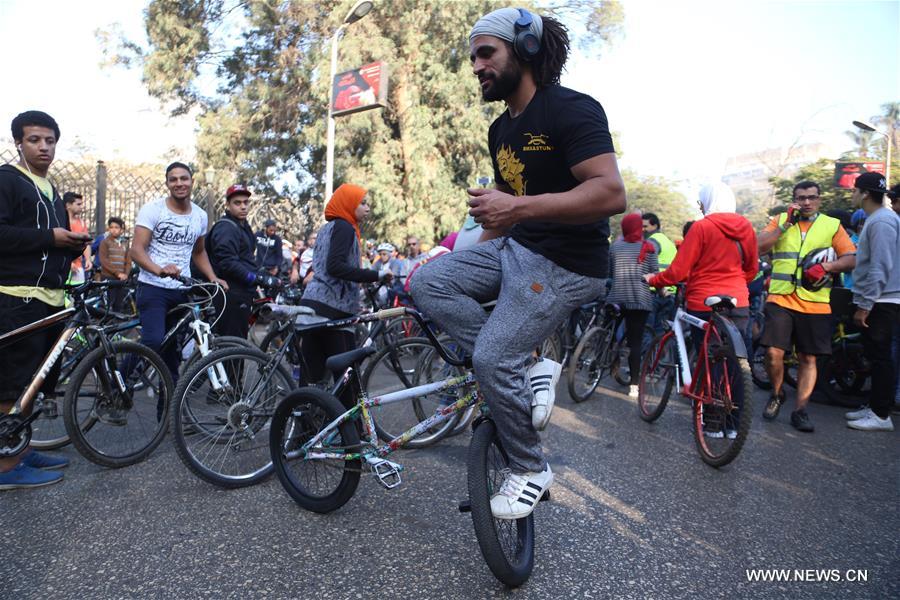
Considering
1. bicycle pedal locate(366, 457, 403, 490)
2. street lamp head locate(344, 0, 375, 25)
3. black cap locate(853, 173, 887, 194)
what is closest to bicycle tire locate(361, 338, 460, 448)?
bicycle pedal locate(366, 457, 403, 490)

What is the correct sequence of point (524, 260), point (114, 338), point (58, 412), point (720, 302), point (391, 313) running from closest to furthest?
point (524, 260)
point (391, 313)
point (58, 412)
point (114, 338)
point (720, 302)

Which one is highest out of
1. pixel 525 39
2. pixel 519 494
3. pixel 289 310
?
pixel 525 39

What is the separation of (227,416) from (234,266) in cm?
189

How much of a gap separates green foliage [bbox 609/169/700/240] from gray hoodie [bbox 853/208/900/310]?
49.3 meters

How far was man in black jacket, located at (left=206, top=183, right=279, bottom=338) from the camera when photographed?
5215 mm

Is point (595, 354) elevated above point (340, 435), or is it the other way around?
point (340, 435)

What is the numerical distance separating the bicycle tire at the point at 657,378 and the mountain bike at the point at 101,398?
382 cm

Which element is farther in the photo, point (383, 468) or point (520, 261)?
point (383, 468)

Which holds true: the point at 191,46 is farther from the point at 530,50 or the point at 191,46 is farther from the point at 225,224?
the point at 530,50

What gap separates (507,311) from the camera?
2.41m

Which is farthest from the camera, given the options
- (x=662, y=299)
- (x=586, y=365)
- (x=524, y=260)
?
(x=662, y=299)

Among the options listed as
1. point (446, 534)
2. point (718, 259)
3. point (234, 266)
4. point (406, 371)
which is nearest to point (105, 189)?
point (234, 266)

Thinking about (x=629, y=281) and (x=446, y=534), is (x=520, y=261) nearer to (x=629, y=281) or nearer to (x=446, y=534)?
(x=446, y=534)

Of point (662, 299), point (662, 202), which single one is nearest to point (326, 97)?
point (662, 299)
